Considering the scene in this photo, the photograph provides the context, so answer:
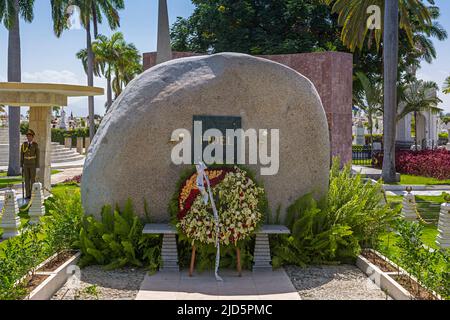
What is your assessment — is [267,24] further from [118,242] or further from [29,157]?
[118,242]

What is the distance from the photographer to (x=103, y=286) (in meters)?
6.52

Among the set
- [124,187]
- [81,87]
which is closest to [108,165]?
[124,187]

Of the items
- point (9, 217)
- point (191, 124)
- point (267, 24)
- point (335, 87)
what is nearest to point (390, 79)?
point (335, 87)

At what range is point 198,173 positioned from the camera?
275 inches

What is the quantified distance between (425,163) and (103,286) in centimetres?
1909

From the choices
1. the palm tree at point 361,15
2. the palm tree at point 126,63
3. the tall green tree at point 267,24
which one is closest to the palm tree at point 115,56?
the palm tree at point 126,63

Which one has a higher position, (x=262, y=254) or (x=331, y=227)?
(x=331, y=227)

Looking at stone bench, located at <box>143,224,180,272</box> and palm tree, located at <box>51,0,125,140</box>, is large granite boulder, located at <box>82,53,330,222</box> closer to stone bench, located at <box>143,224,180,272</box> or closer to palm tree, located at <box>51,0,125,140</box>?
stone bench, located at <box>143,224,180,272</box>

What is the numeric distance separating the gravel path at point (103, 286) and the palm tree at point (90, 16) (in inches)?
942

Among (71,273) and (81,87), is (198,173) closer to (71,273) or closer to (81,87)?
(71,273)

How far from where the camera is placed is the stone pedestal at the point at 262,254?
A: 288 inches

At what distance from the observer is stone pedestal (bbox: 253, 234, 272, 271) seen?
732 cm

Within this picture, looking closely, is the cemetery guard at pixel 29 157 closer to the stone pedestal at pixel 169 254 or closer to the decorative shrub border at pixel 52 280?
the decorative shrub border at pixel 52 280

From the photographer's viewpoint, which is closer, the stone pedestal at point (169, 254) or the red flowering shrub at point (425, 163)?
the stone pedestal at point (169, 254)
